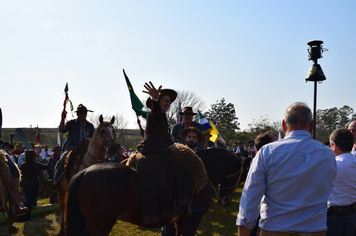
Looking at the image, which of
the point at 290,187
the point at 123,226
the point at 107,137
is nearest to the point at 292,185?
the point at 290,187

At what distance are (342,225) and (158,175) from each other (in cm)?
236

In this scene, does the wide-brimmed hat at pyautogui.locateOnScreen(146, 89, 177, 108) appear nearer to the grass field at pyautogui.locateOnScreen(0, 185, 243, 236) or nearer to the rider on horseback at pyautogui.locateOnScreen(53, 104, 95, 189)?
the grass field at pyautogui.locateOnScreen(0, 185, 243, 236)

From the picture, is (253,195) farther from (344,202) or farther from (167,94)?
(167,94)

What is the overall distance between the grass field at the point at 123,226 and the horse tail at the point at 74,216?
2964 millimetres

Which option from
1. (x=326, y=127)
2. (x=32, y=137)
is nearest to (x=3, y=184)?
(x=32, y=137)

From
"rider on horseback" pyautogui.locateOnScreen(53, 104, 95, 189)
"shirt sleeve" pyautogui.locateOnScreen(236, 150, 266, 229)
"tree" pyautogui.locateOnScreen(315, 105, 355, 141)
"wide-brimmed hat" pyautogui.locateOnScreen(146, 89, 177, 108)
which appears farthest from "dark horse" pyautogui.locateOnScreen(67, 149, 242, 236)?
"tree" pyautogui.locateOnScreen(315, 105, 355, 141)

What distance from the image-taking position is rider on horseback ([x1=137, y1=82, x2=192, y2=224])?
4.07m

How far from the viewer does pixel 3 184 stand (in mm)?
4953

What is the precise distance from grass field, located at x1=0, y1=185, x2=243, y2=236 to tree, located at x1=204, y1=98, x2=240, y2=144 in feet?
110

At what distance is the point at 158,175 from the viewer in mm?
4184

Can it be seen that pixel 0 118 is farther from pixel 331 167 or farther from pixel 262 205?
pixel 331 167

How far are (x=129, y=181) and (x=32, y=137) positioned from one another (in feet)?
108

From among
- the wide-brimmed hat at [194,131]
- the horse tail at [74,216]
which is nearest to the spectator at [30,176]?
the wide-brimmed hat at [194,131]

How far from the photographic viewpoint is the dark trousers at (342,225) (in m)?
3.30
